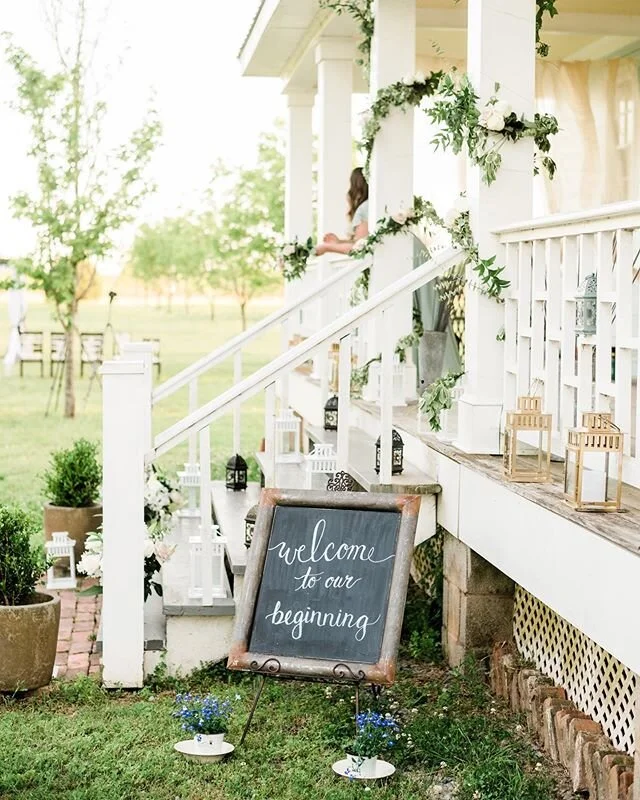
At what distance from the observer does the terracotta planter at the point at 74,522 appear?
24.3ft

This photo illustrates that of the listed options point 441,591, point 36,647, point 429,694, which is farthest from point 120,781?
point 441,591

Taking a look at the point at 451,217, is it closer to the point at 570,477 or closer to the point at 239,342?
the point at 570,477

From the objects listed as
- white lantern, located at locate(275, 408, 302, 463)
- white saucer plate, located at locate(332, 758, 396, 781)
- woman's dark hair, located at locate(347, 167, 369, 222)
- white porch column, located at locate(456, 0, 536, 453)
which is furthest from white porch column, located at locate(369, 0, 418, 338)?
white saucer plate, located at locate(332, 758, 396, 781)

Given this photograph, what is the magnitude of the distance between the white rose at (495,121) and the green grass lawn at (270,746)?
7.03 ft

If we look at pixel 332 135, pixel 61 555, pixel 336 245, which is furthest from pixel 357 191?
pixel 61 555

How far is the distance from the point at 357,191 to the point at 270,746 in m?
4.62

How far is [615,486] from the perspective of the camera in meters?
3.89

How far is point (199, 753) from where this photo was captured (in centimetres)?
421

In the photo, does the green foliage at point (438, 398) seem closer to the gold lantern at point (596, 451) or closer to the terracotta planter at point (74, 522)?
the gold lantern at point (596, 451)

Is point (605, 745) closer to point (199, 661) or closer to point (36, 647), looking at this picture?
point (199, 661)

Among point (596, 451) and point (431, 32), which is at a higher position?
point (431, 32)

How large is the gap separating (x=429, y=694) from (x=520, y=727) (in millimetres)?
488

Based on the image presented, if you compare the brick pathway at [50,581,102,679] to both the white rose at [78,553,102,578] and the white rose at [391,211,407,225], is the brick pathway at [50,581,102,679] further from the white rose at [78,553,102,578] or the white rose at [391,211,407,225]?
the white rose at [391,211,407,225]

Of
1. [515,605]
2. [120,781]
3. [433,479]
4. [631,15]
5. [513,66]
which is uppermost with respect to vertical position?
[631,15]
